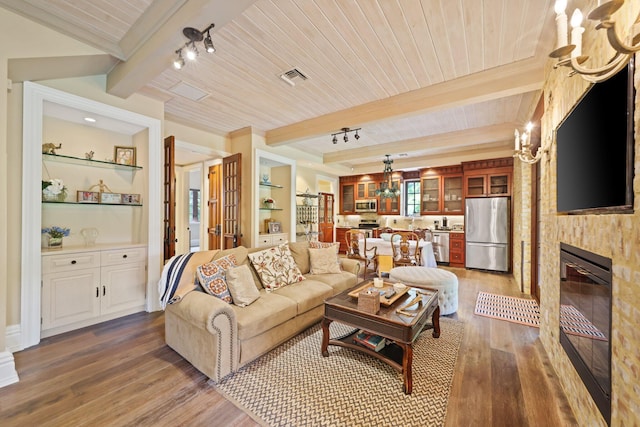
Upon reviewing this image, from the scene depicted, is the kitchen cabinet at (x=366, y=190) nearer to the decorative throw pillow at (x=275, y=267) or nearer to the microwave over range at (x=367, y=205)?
the microwave over range at (x=367, y=205)

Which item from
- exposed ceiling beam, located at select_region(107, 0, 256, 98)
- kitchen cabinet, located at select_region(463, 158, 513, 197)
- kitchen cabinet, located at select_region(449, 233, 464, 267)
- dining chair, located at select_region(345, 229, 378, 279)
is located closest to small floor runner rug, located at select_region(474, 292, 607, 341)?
dining chair, located at select_region(345, 229, 378, 279)

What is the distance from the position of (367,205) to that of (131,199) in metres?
6.02

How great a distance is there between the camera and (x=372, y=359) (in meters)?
2.29

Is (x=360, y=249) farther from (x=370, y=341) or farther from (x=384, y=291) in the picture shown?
(x=370, y=341)

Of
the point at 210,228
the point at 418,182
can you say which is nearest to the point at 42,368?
the point at 210,228

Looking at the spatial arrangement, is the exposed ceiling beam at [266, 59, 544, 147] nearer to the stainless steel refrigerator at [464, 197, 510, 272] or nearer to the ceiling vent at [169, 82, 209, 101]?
the ceiling vent at [169, 82, 209, 101]

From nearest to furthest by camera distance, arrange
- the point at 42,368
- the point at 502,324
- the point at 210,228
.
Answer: the point at 42,368 < the point at 502,324 < the point at 210,228

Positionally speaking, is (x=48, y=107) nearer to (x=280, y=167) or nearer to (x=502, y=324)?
(x=280, y=167)

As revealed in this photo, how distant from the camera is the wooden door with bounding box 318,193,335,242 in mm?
7714

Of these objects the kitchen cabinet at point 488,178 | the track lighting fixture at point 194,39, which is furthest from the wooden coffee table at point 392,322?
the kitchen cabinet at point 488,178

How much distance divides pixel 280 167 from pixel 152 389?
4.41 metres

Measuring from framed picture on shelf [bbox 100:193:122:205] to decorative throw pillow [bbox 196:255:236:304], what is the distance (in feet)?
5.67

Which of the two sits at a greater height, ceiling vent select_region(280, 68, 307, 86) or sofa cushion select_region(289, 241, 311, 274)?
ceiling vent select_region(280, 68, 307, 86)

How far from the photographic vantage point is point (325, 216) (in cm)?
798
